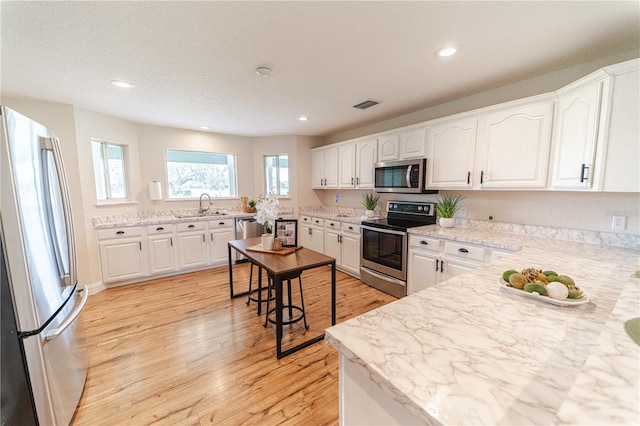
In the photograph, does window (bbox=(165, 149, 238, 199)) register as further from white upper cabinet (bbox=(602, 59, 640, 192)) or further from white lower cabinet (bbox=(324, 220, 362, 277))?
white upper cabinet (bbox=(602, 59, 640, 192))

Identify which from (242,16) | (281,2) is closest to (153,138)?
(242,16)

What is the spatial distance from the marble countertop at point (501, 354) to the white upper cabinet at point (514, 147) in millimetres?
1213

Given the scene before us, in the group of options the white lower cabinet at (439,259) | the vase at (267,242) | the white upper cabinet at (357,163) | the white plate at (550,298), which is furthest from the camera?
the white upper cabinet at (357,163)

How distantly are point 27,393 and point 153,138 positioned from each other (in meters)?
3.93

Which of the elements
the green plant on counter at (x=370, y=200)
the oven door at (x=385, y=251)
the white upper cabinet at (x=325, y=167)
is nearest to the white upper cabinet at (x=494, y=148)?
the oven door at (x=385, y=251)

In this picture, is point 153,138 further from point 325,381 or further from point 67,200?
point 325,381

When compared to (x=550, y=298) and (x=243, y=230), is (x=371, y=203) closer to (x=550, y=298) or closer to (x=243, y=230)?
(x=243, y=230)

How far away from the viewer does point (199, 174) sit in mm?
4789

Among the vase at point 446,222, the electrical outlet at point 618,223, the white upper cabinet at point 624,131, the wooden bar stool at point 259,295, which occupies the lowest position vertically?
the wooden bar stool at point 259,295

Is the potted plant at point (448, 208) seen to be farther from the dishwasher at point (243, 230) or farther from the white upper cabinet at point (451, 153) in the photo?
the dishwasher at point (243, 230)

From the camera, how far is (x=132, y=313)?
281cm

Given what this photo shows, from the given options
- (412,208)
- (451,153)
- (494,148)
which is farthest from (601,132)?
(412,208)

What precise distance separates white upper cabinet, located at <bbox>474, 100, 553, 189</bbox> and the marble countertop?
121 cm

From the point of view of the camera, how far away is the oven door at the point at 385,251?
3013 millimetres
